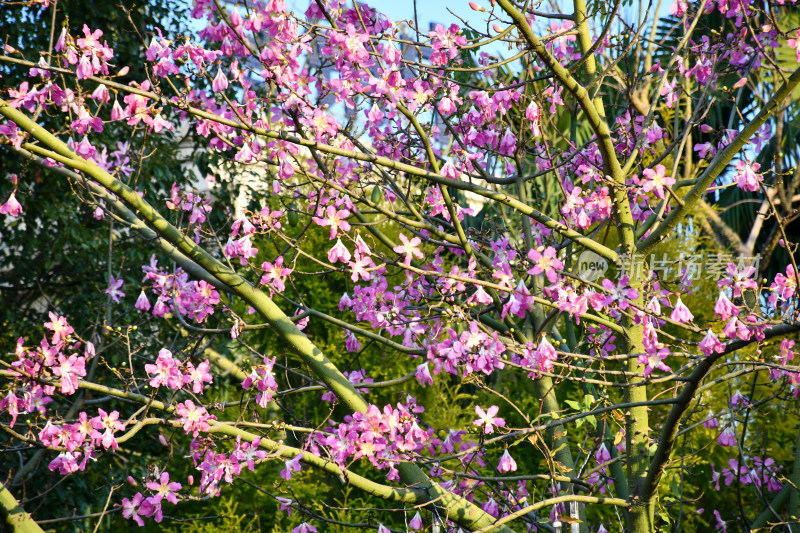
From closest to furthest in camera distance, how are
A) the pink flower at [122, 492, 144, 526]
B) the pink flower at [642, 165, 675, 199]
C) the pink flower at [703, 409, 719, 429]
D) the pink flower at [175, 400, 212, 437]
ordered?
the pink flower at [642, 165, 675, 199] → the pink flower at [703, 409, 719, 429] → the pink flower at [175, 400, 212, 437] → the pink flower at [122, 492, 144, 526]

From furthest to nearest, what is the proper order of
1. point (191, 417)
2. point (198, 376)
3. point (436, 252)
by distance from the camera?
1. point (436, 252)
2. point (198, 376)
3. point (191, 417)

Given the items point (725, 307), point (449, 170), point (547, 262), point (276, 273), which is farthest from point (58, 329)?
point (725, 307)

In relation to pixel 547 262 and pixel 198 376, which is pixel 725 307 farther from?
pixel 198 376

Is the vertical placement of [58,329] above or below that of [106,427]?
above

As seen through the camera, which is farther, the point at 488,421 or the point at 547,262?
the point at 488,421

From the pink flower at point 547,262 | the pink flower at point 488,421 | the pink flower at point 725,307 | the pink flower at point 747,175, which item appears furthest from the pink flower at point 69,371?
the pink flower at point 747,175

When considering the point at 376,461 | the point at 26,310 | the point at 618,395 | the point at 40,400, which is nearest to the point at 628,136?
the point at 376,461

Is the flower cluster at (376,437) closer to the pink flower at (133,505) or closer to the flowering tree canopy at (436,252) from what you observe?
the flowering tree canopy at (436,252)

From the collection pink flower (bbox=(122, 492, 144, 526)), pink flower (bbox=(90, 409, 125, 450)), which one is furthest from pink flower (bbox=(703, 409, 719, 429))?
pink flower (bbox=(122, 492, 144, 526))

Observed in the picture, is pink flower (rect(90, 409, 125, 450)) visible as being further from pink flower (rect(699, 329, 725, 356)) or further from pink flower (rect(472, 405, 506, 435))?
pink flower (rect(699, 329, 725, 356))

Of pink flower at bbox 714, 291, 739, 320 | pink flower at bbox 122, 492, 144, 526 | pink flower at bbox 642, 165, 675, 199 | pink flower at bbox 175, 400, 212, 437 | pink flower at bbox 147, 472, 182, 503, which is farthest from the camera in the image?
pink flower at bbox 122, 492, 144, 526

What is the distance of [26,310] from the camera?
5.79 meters

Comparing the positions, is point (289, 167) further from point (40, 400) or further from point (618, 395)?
point (618, 395)

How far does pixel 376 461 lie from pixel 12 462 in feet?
12.6
